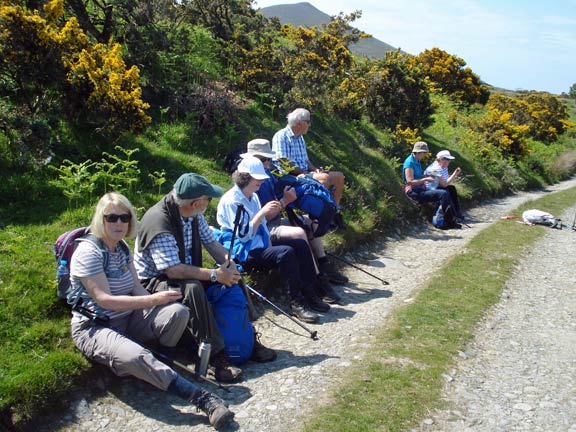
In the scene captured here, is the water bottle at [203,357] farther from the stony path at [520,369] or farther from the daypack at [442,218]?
the daypack at [442,218]

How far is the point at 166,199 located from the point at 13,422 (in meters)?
2.27

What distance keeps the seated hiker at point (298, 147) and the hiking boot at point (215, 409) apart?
4844 millimetres

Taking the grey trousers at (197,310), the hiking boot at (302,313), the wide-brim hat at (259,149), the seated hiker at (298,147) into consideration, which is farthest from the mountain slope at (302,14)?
the grey trousers at (197,310)

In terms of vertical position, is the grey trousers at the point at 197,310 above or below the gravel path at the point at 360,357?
above

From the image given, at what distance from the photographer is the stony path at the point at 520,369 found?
471cm

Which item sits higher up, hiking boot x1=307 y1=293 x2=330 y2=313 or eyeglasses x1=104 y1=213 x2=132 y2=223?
eyeglasses x1=104 y1=213 x2=132 y2=223

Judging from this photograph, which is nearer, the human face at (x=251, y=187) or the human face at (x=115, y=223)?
the human face at (x=115, y=223)

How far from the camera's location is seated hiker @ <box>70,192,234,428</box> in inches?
176

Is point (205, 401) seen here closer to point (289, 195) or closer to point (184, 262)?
point (184, 262)

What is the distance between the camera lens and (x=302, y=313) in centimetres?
665

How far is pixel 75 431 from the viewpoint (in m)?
4.26

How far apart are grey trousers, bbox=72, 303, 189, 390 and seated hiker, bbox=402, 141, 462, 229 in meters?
8.39

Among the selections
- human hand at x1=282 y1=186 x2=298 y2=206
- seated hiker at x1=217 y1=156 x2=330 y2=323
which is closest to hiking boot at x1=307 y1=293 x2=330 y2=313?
seated hiker at x1=217 y1=156 x2=330 y2=323

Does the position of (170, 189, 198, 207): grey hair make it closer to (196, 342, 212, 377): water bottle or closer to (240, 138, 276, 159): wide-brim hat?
(196, 342, 212, 377): water bottle
